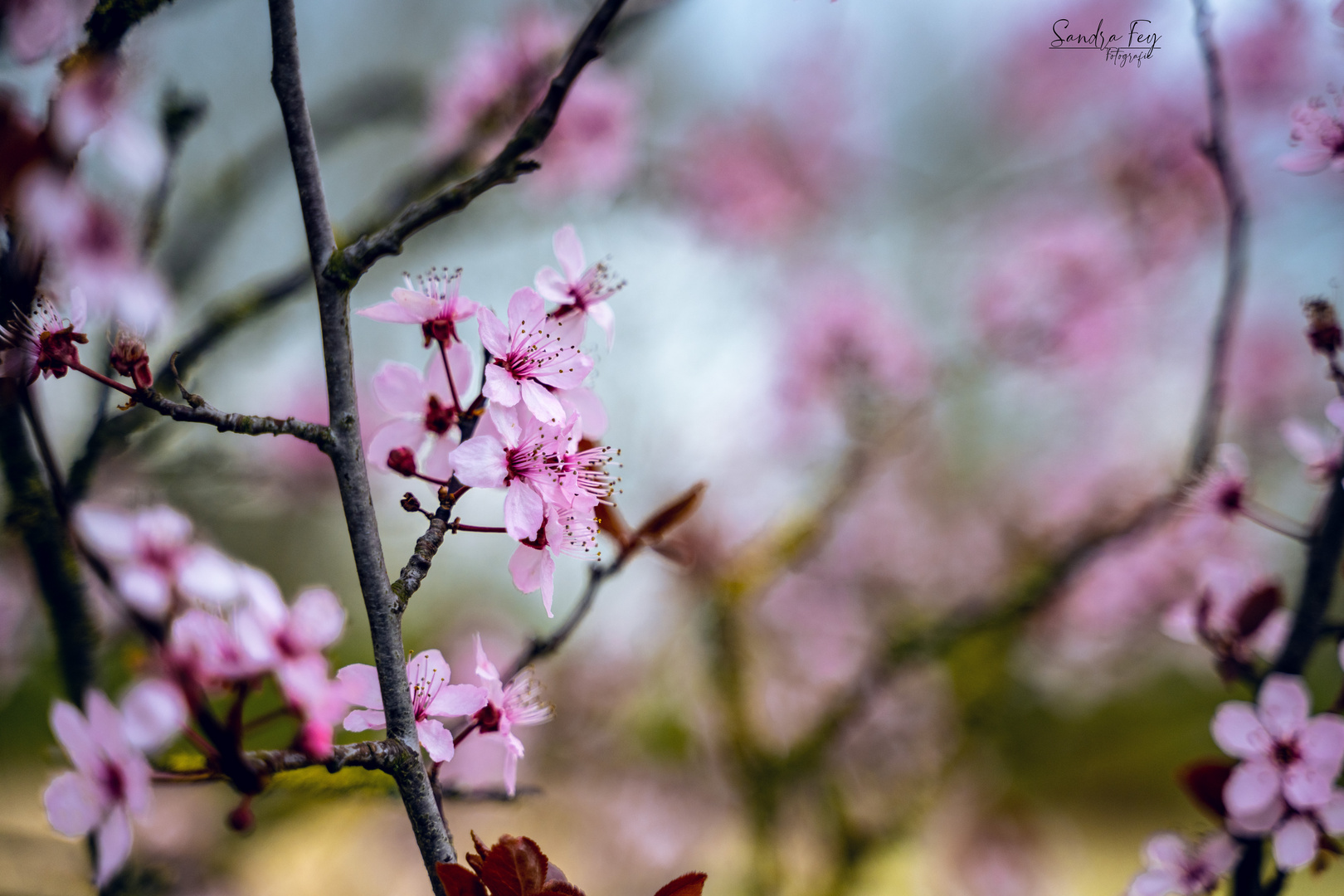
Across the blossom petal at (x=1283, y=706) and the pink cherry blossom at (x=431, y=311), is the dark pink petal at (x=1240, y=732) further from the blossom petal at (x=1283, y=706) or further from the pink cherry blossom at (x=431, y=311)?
the pink cherry blossom at (x=431, y=311)

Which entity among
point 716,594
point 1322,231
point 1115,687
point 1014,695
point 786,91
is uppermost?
point 786,91

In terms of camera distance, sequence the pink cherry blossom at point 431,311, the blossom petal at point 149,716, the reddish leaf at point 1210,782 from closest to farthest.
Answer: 1. the blossom petal at point 149,716
2. the pink cherry blossom at point 431,311
3. the reddish leaf at point 1210,782

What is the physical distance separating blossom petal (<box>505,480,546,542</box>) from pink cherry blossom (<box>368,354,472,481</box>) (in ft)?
0.21

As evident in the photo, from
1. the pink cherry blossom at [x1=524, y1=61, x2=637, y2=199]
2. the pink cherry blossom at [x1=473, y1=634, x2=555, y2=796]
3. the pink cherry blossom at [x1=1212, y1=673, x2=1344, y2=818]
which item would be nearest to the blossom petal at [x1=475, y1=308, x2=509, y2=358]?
the pink cherry blossom at [x1=473, y1=634, x2=555, y2=796]

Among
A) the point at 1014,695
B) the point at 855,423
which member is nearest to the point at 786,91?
the point at 855,423

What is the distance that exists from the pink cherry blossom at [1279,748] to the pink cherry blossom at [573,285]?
0.40m

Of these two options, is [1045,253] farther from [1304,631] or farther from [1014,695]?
[1304,631]

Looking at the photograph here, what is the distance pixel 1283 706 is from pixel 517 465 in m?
0.45

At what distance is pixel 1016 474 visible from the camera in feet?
6.69

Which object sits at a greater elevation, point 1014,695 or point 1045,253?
point 1045,253

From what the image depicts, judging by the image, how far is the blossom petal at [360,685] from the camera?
0.31 meters

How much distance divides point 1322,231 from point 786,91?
1.10 metres

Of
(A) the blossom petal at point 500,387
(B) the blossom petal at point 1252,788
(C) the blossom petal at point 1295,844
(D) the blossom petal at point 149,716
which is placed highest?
(A) the blossom petal at point 500,387

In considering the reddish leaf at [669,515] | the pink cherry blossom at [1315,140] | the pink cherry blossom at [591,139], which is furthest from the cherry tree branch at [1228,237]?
the pink cherry blossom at [591,139]
